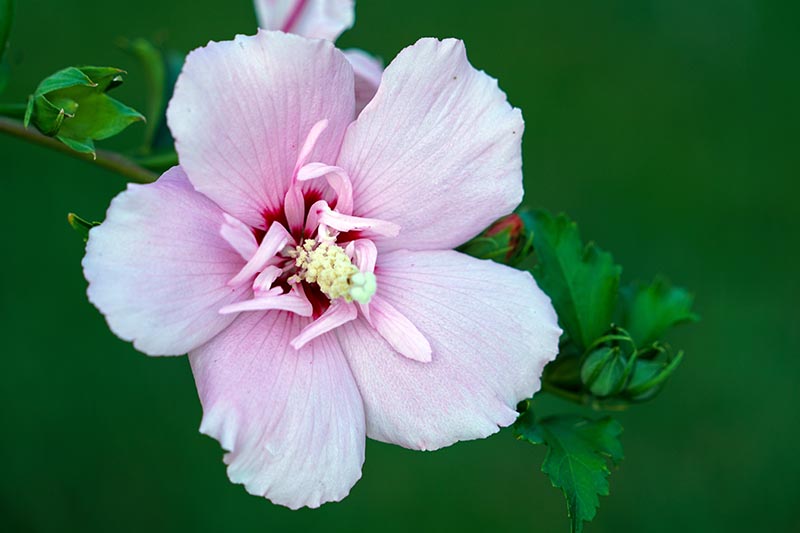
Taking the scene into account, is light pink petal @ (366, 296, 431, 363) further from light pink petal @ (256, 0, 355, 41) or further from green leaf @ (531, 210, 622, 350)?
light pink petal @ (256, 0, 355, 41)

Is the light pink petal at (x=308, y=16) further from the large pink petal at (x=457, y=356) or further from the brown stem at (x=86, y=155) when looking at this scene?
the large pink petal at (x=457, y=356)

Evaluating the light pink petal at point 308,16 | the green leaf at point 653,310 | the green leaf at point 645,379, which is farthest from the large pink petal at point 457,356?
the light pink petal at point 308,16

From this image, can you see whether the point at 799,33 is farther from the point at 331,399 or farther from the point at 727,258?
Result: the point at 331,399

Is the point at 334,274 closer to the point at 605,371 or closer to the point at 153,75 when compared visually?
the point at 605,371

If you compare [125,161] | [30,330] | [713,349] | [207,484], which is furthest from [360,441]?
[713,349]

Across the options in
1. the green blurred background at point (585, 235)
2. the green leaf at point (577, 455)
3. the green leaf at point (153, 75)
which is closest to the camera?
the green leaf at point (577, 455)
